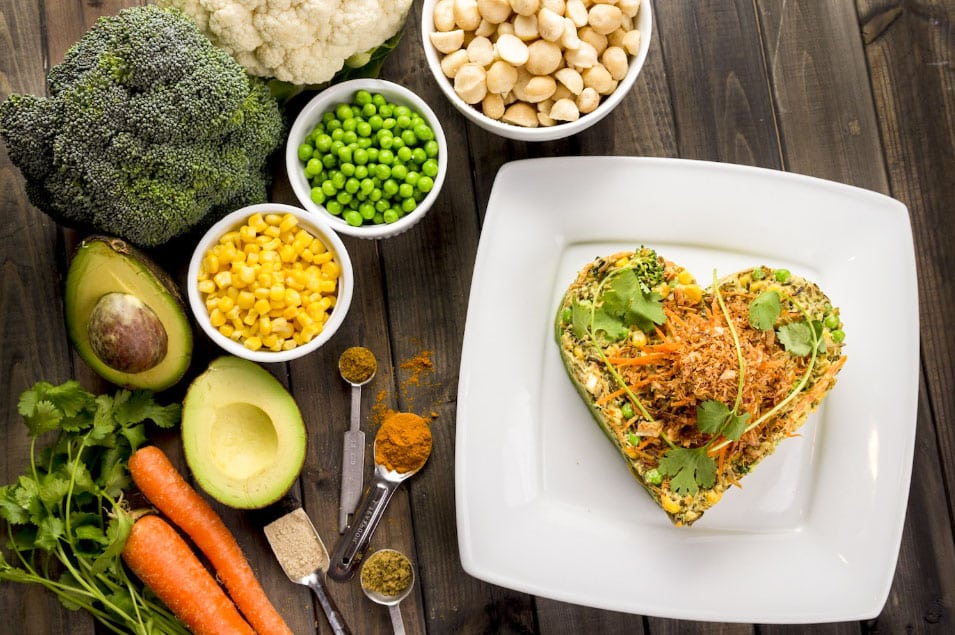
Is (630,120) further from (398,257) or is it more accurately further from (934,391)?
(934,391)

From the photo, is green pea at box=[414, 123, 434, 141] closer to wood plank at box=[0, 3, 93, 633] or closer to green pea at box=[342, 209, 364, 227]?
green pea at box=[342, 209, 364, 227]

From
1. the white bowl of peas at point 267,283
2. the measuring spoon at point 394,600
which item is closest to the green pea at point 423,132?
the white bowl of peas at point 267,283

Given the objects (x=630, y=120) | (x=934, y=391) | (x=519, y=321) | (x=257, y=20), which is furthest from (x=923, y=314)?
(x=257, y=20)

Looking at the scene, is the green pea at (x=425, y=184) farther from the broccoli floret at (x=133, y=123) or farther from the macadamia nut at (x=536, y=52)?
the broccoli floret at (x=133, y=123)

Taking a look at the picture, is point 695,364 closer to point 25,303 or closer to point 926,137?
point 926,137

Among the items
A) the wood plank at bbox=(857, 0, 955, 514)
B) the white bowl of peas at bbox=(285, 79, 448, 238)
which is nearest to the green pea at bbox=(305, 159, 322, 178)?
the white bowl of peas at bbox=(285, 79, 448, 238)

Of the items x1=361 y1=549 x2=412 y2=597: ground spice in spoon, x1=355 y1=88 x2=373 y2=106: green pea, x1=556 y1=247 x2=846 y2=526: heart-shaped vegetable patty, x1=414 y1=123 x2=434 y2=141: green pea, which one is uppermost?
x1=355 y1=88 x2=373 y2=106: green pea
